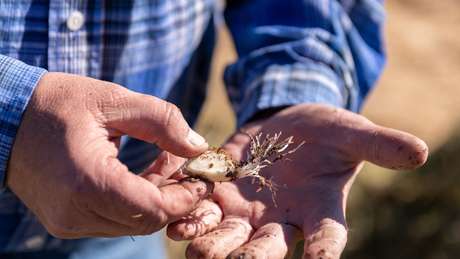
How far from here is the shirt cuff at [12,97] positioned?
4.80 feet

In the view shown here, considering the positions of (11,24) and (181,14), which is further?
(181,14)

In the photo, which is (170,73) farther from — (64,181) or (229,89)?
(64,181)

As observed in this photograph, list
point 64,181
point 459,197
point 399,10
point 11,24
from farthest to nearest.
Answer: point 399,10
point 459,197
point 11,24
point 64,181

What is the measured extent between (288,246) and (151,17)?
698 mm

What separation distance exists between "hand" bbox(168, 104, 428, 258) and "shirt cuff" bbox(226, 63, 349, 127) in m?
0.10

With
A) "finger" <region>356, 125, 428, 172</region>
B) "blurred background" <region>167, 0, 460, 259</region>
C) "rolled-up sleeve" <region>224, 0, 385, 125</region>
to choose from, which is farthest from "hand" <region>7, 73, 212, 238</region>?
"blurred background" <region>167, 0, 460, 259</region>

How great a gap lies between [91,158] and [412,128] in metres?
4.19

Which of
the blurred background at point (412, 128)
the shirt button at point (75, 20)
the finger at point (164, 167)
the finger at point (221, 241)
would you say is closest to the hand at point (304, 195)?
the finger at point (221, 241)

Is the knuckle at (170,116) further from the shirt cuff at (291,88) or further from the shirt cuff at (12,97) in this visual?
the shirt cuff at (291,88)

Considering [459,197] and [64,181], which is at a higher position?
[64,181]

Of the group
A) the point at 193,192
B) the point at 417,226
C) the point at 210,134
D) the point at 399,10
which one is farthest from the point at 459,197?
the point at 399,10

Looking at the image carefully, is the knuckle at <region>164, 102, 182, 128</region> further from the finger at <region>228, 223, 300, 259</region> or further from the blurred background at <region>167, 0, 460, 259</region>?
the blurred background at <region>167, 0, 460, 259</region>

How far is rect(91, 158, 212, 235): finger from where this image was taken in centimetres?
138

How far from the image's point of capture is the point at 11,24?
1.67m
